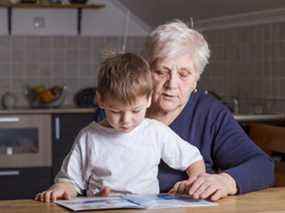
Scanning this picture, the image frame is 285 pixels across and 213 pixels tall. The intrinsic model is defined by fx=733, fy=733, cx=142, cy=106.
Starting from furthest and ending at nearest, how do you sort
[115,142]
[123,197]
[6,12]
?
[6,12], [115,142], [123,197]

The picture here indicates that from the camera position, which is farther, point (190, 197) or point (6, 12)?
point (6, 12)

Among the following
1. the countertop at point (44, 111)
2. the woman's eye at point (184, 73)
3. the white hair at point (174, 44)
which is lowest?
the countertop at point (44, 111)

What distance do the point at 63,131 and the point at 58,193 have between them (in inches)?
126

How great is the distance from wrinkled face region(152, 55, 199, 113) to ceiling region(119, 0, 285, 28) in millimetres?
1968

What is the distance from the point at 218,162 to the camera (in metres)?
2.30

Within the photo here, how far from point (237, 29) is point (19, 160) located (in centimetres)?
174

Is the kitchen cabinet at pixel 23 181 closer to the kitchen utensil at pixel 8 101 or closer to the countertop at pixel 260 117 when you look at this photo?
Result: the kitchen utensil at pixel 8 101

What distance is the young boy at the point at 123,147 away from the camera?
1869mm

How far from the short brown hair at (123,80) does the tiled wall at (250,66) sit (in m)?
2.46

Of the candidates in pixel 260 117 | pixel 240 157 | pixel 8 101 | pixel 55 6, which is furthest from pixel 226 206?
pixel 55 6

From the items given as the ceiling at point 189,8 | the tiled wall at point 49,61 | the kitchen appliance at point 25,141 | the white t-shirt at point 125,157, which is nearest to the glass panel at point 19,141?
the kitchen appliance at point 25,141

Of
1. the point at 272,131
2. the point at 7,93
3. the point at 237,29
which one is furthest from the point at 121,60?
the point at 7,93

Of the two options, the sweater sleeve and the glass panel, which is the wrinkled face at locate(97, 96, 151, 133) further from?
the glass panel

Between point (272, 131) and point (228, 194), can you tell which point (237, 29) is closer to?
point (272, 131)
